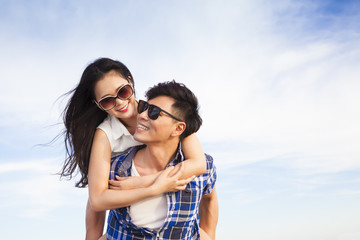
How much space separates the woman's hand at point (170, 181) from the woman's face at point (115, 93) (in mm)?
1117

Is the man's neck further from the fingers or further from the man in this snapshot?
the fingers

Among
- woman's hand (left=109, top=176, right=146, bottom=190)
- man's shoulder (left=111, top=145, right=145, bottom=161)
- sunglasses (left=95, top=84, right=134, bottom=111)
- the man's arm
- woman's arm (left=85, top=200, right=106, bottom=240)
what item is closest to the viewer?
woman's hand (left=109, top=176, right=146, bottom=190)

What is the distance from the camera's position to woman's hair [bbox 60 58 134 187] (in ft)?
16.9

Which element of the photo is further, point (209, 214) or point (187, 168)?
point (209, 214)

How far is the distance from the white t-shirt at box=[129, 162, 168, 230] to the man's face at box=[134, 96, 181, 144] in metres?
0.65

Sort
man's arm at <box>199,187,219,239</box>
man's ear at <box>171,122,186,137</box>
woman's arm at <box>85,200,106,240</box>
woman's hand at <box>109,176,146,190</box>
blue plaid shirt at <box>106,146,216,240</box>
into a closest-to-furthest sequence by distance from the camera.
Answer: woman's hand at <box>109,176,146,190</box>, blue plaid shirt at <box>106,146,216,240</box>, man's ear at <box>171,122,186,137</box>, woman's arm at <box>85,200,106,240</box>, man's arm at <box>199,187,219,239</box>

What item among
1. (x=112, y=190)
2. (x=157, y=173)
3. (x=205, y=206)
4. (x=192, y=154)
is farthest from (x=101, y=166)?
(x=205, y=206)

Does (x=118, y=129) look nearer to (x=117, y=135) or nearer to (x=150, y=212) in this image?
(x=117, y=135)

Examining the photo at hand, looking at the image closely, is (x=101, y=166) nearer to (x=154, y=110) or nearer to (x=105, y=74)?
(x=154, y=110)

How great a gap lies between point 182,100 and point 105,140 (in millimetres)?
1070

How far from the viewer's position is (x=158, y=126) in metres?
4.40

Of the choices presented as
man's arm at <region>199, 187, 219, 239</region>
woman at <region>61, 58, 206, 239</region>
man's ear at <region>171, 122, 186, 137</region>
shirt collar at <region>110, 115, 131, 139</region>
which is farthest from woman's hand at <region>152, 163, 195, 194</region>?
man's arm at <region>199, 187, 219, 239</region>

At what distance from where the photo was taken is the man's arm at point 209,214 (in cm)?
560

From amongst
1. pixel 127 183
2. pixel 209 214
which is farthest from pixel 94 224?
pixel 209 214
